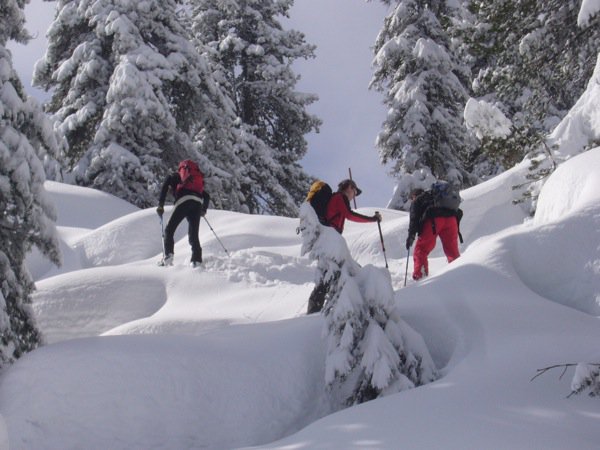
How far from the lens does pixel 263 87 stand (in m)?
24.5

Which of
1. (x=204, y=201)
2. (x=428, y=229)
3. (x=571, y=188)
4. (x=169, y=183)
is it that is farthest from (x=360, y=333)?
(x=169, y=183)

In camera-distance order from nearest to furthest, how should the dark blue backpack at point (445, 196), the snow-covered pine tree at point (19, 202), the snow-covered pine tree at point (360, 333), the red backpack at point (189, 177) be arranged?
the snow-covered pine tree at point (360, 333) < the snow-covered pine tree at point (19, 202) < the dark blue backpack at point (445, 196) < the red backpack at point (189, 177)

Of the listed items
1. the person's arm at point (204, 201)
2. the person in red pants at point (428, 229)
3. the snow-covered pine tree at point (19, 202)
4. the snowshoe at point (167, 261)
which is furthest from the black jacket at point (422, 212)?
the snow-covered pine tree at point (19, 202)

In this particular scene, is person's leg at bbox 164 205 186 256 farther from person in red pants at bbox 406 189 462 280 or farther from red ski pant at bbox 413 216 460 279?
red ski pant at bbox 413 216 460 279

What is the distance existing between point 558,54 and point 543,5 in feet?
2.75

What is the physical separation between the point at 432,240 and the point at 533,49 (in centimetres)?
308

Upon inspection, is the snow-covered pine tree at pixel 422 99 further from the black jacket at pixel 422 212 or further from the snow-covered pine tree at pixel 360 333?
the snow-covered pine tree at pixel 360 333

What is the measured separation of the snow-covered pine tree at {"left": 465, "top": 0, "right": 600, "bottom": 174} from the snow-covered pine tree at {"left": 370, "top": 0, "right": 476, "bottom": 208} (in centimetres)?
870

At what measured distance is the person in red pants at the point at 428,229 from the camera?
8.87m

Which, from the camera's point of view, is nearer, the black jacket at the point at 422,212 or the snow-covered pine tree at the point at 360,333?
the snow-covered pine tree at the point at 360,333

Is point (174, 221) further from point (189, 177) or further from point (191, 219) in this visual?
point (189, 177)

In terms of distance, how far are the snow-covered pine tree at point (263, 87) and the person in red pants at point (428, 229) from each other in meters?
14.6

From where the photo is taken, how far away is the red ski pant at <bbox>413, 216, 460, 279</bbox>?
29.1ft

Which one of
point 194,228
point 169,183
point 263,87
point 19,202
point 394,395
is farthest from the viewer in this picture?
point 263,87
